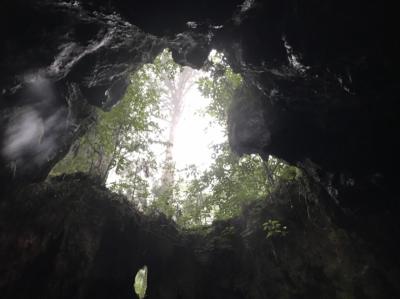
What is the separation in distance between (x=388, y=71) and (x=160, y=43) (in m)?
6.76

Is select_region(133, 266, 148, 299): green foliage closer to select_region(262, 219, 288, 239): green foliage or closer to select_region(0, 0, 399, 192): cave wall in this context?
select_region(262, 219, 288, 239): green foliage

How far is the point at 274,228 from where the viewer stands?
11156 mm

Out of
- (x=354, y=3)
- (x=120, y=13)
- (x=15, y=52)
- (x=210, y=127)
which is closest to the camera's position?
(x=354, y=3)

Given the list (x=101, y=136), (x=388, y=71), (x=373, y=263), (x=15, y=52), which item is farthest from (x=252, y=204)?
(x=15, y=52)

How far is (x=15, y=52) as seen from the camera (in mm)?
6430

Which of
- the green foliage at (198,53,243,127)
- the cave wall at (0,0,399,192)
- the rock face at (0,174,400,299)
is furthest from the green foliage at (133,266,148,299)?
the green foliage at (198,53,243,127)

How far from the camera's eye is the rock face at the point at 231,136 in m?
6.63

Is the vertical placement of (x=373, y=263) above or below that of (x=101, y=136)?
below

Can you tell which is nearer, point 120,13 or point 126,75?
point 120,13

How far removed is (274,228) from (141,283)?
506 centimetres

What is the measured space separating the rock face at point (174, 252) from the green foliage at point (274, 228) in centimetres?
9


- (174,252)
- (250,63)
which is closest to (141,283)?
(174,252)

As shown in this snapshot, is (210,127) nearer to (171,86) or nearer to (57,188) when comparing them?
(57,188)

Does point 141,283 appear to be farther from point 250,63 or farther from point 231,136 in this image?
point 250,63
